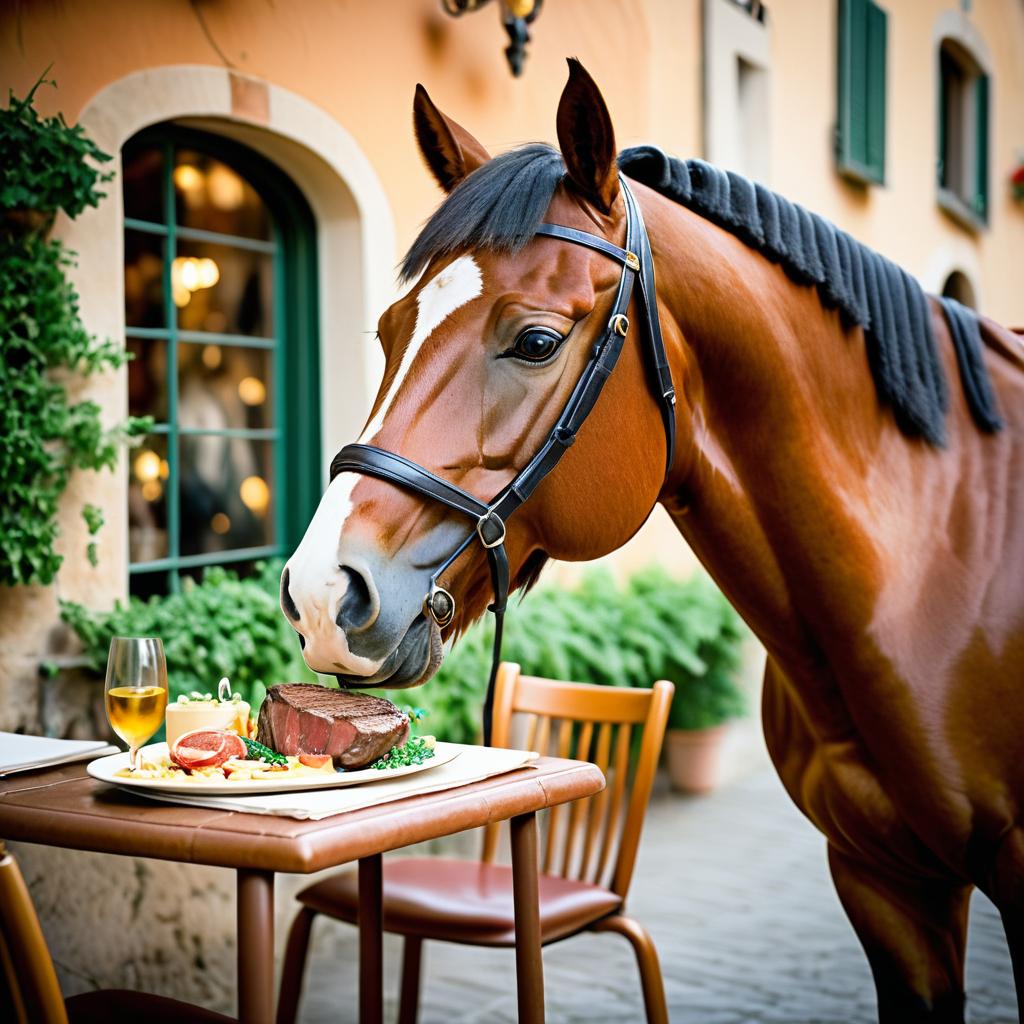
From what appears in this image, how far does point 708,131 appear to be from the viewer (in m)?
6.30

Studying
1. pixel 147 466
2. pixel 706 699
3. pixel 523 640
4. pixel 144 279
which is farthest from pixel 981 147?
pixel 147 466

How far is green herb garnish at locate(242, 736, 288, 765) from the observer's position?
173 centimetres

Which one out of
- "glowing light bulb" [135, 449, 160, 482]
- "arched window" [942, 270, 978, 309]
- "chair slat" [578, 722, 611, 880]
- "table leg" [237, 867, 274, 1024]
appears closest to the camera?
"table leg" [237, 867, 274, 1024]

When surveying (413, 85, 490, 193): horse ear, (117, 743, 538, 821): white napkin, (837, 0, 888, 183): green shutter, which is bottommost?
(117, 743, 538, 821): white napkin

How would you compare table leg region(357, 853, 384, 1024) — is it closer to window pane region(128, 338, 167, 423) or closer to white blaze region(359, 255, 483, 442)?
white blaze region(359, 255, 483, 442)

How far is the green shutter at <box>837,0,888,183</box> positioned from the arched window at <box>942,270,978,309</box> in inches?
87.4

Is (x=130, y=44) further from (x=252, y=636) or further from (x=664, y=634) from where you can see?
(x=664, y=634)

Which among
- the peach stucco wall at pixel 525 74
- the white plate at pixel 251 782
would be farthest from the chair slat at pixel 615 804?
the peach stucco wall at pixel 525 74

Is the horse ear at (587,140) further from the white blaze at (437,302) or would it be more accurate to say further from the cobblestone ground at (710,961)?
the cobblestone ground at (710,961)

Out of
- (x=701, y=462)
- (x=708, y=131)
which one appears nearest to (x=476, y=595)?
(x=701, y=462)

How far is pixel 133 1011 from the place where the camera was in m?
1.96

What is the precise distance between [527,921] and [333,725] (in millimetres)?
518

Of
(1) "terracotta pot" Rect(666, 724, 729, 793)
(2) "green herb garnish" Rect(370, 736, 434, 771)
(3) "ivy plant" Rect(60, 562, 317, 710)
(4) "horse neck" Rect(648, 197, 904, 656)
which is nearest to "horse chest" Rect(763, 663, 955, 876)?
(4) "horse neck" Rect(648, 197, 904, 656)

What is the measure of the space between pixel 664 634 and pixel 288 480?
1.88m
